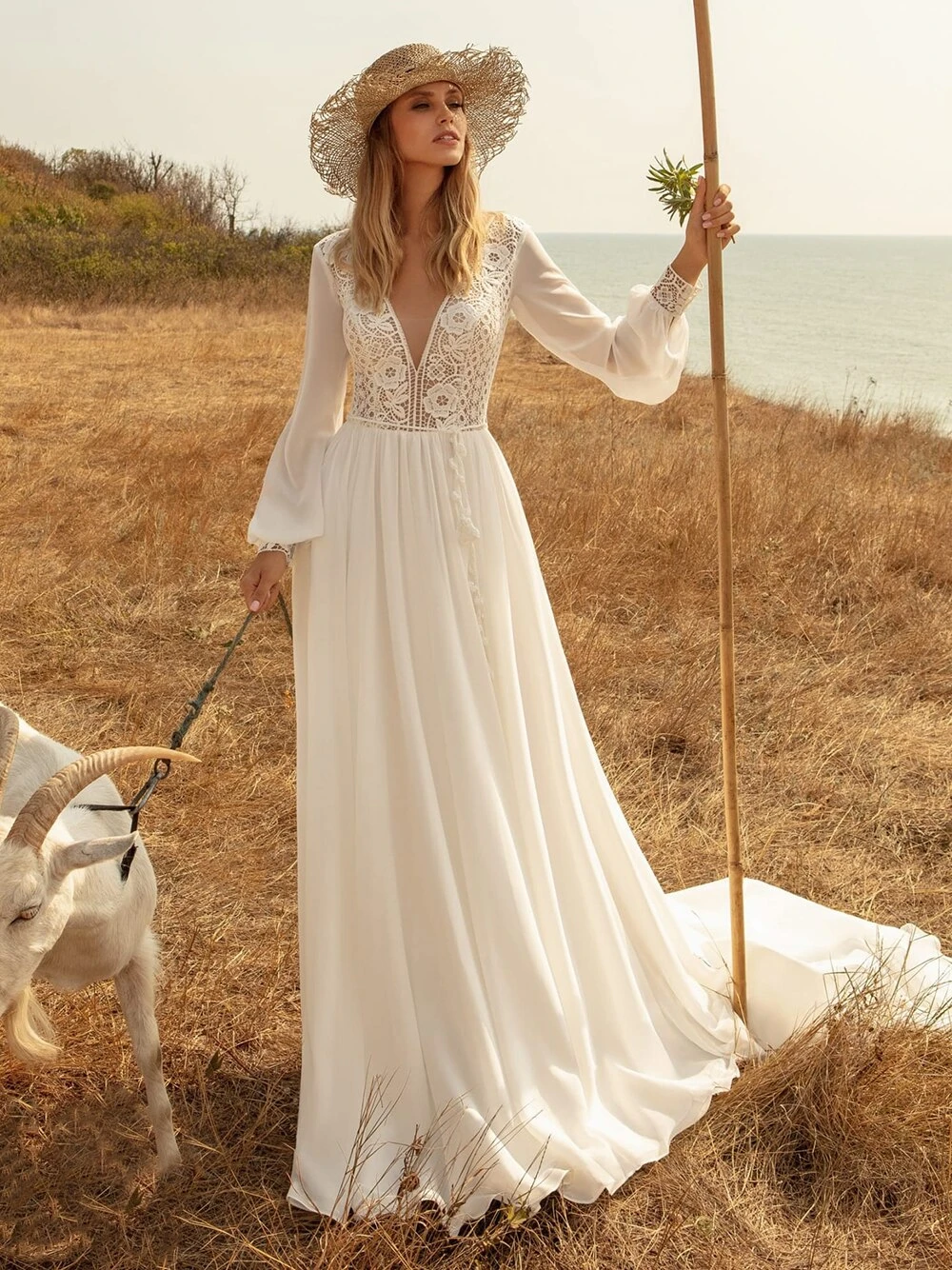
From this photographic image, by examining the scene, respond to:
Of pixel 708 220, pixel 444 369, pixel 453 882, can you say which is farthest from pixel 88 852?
pixel 708 220

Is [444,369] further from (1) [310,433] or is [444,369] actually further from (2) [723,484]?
A: (2) [723,484]

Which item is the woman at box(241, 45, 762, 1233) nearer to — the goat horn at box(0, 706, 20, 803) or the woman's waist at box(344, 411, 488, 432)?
the woman's waist at box(344, 411, 488, 432)

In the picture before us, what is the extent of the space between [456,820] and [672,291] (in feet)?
4.39

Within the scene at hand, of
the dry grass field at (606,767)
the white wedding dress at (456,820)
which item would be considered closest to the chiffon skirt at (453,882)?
the white wedding dress at (456,820)

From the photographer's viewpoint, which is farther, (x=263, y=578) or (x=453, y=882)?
(x=263, y=578)

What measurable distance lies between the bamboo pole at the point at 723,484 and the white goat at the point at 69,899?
4.17ft

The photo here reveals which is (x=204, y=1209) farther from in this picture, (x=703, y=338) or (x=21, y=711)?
(x=703, y=338)

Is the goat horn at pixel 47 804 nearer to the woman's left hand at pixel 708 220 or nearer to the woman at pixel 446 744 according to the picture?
the woman at pixel 446 744

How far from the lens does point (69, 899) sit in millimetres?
2309

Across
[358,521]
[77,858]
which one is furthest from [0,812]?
[358,521]

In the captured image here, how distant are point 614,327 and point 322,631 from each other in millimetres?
1031

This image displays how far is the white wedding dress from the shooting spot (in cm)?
248

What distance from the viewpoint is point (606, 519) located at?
22.5 feet

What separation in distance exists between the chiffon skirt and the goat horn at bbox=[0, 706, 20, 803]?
641mm
